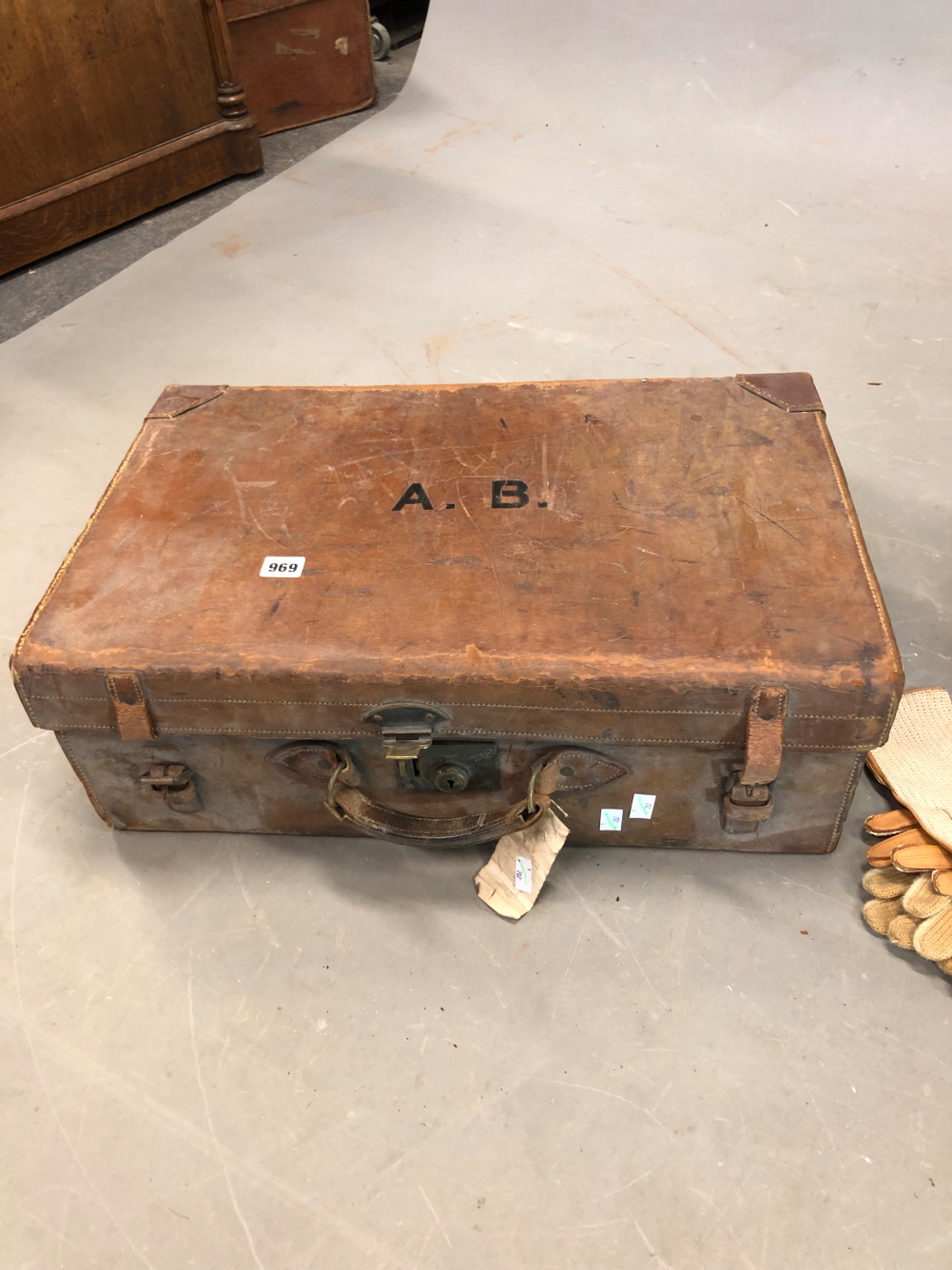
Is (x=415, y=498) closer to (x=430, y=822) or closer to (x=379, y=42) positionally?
(x=430, y=822)

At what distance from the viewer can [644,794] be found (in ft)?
4.80

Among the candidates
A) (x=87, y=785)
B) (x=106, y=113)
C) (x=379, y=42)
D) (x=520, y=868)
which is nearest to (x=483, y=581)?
(x=520, y=868)

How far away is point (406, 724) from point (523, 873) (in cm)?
33

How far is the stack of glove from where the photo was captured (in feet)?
4.52

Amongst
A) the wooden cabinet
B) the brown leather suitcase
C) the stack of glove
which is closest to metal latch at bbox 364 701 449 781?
the stack of glove

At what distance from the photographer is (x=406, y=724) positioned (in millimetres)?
1363

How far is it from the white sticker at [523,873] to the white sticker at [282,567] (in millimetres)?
568

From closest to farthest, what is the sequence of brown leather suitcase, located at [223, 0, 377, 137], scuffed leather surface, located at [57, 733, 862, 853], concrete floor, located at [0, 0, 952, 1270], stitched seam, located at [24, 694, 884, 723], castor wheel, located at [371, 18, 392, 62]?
concrete floor, located at [0, 0, 952, 1270] → stitched seam, located at [24, 694, 884, 723] → scuffed leather surface, located at [57, 733, 862, 853] → brown leather suitcase, located at [223, 0, 377, 137] → castor wheel, located at [371, 18, 392, 62]

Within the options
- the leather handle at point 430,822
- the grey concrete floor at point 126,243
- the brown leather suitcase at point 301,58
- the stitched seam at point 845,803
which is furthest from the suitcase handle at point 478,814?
the brown leather suitcase at point 301,58

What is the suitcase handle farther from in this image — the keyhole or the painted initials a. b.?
the painted initials a. b.

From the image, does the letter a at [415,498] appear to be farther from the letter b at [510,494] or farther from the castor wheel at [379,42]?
the castor wheel at [379,42]

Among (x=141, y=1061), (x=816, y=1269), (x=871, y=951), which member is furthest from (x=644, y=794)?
(x=141, y=1061)

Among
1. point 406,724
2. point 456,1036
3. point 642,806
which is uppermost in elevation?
point 406,724

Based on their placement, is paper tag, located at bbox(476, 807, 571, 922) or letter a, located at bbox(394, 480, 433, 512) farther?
letter a, located at bbox(394, 480, 433, 512)
